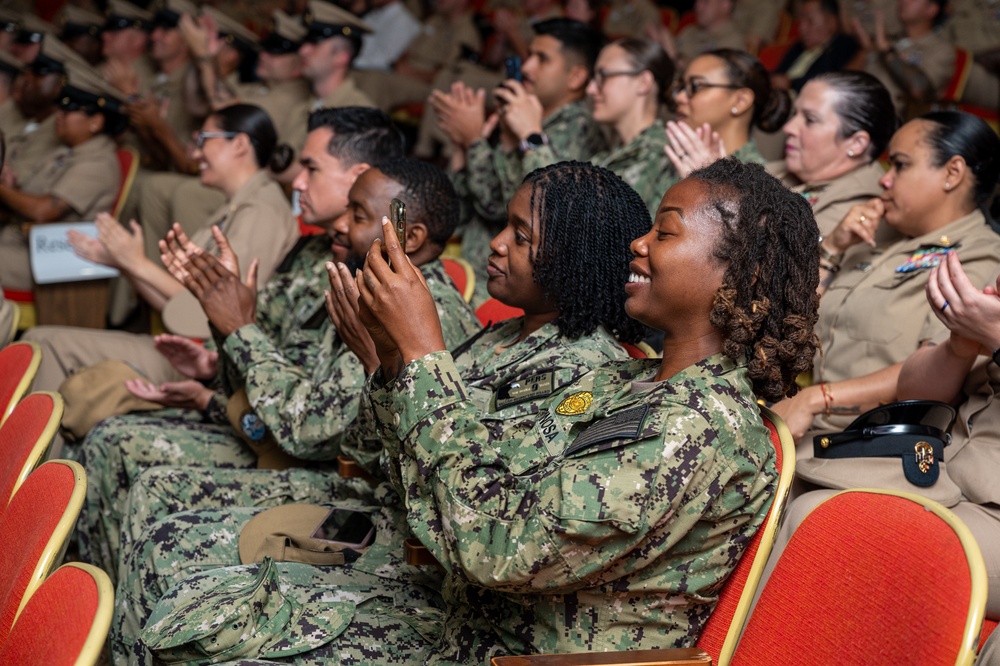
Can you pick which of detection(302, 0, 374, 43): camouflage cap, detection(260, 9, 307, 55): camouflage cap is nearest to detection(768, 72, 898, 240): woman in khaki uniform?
detection(302, 0, 374, 43): camouflage cap

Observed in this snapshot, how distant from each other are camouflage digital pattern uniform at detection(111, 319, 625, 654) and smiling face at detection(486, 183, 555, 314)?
66mm

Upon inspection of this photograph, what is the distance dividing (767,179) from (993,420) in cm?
79

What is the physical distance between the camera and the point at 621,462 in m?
1.30

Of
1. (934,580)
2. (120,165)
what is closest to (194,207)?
(120,165)

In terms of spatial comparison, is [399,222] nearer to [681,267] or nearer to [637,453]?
[681,267]

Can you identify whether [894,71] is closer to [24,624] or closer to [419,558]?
[419,558]

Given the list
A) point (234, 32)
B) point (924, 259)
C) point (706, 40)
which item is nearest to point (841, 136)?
point (924, 259)

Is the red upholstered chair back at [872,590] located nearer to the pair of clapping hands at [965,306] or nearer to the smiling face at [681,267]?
the smiling face at [681,267]

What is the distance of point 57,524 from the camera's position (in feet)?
4.31

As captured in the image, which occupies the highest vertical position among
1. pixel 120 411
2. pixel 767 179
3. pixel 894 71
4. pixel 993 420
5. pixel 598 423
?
pixel 767 179

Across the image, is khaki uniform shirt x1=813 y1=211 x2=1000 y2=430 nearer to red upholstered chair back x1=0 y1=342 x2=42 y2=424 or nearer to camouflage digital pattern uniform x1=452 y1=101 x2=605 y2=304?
camouflage digital pattern uniform x1=452 y1=101 x2=605 y2=304

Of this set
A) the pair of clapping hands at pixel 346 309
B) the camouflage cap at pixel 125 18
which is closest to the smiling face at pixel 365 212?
the pair of clapping hands at pixel 346 309

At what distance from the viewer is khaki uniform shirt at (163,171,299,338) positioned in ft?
10.7

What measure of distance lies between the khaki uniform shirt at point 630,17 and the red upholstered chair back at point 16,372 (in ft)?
17.5
